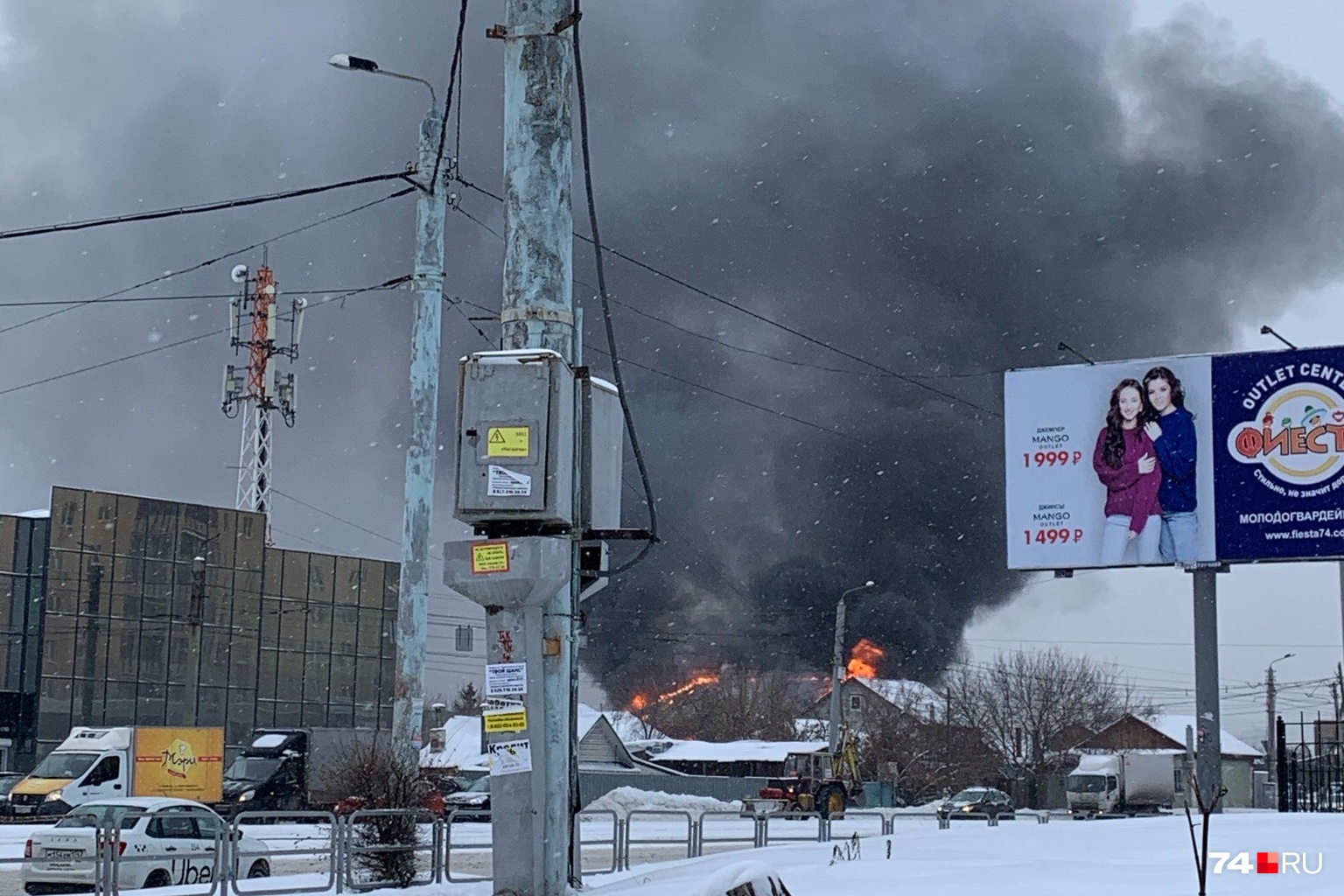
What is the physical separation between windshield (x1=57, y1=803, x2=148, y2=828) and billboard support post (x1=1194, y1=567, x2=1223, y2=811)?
2348 centimetres

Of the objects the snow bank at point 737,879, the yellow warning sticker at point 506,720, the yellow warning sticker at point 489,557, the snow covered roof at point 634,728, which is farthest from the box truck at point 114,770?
the snow covered roof at point 634,728

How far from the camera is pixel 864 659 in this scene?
8038 centimetres

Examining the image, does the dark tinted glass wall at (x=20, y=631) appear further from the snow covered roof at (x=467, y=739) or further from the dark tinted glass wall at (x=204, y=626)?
the snow covered roof at (x=467, y=739)

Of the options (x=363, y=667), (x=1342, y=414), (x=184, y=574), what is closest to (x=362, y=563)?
(x=363, y=667)

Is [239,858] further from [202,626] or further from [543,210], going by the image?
[202,626]

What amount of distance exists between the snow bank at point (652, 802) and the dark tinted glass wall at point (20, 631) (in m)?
21.2

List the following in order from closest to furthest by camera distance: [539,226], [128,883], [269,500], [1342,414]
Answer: [539,226]
[128,883]
[1342,414]
[269,500]

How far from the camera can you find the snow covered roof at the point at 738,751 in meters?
71.3

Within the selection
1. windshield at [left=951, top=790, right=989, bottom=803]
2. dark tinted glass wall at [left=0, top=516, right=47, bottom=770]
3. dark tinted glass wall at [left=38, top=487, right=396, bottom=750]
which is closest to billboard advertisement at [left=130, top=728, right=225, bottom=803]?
dark tinted glass wall at [left=38, top=487, right=396, bottom=750]

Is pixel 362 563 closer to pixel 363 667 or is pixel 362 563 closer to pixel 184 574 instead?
pixel 363 667

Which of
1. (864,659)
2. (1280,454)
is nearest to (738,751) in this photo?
(864,659)

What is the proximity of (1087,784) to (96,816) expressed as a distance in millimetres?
42665

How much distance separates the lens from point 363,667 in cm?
6912

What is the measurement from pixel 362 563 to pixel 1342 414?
149 ft
